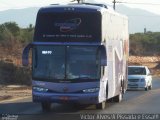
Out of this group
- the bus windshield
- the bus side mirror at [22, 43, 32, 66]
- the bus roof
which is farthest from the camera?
the bus roof

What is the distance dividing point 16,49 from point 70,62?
165 ft

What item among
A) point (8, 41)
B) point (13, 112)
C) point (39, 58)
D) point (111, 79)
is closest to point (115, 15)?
point (111, 79)

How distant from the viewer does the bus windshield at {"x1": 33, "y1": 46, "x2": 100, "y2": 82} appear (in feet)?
68.2

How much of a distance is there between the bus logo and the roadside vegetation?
20626mm

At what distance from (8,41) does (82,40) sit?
2125 inches

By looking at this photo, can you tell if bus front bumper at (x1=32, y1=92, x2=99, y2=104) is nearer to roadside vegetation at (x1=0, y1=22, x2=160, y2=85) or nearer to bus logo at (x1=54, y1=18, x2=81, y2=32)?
bus logo at (x1=54, y1=18, x2=81, y2=32)

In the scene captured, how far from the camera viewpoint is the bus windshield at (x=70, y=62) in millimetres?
20797

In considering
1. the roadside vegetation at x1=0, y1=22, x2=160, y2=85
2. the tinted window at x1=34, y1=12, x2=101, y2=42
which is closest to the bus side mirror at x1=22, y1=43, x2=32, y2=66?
the tinted window at x1=34, y1=12, x2=101, y2=42

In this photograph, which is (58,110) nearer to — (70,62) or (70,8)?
(70,62)

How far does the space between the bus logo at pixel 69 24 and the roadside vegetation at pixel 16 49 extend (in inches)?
812

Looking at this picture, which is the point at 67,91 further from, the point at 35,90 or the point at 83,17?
the point at 83,17

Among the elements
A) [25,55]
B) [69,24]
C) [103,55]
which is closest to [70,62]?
[103,55]

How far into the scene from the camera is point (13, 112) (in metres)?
20.2

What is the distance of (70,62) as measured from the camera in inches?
819
